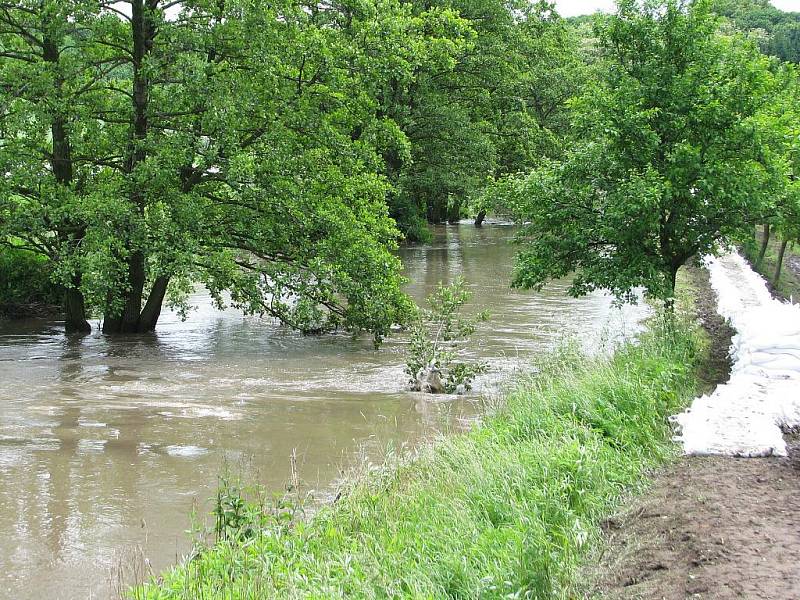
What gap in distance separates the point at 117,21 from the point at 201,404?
7.54m

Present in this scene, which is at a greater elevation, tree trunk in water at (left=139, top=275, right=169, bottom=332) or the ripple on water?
tree trunk in water at (left=139, top=275, right=169, bottom=332)

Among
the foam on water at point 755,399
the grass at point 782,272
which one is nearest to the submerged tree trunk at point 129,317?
the foam on water at point 755,399

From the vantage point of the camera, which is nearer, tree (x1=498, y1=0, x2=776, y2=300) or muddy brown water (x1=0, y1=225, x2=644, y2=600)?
muddy brown water (x1=0, y1=225, x2=644, y2=600)

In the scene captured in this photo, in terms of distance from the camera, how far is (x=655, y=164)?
40.8ft

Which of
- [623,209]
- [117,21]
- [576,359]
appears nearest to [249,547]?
[576,359]

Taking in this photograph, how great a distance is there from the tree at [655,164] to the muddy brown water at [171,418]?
5.16ft

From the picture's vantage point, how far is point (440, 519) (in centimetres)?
619

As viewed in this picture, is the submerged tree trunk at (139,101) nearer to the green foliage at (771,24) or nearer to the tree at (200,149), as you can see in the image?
the tree at (200,149)

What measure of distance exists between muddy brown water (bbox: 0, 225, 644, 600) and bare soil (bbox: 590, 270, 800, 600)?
3221 millimetres

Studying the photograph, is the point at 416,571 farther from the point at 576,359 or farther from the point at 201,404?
the point at 201,404

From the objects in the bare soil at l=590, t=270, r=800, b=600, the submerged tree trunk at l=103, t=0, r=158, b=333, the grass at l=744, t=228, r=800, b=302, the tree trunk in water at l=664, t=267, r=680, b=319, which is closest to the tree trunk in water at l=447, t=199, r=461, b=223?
the grass at l=744, t=228, r=800, b=302

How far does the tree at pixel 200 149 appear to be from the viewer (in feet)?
47.3

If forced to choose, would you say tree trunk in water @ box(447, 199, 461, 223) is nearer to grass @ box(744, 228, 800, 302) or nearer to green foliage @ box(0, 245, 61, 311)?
grass @ box(744, 228, 800, 302)

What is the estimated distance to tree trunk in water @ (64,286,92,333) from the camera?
17062 millimetres
